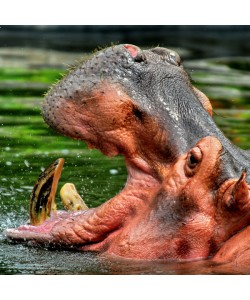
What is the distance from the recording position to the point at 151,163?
4.45m

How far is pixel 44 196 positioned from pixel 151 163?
1.79 feet

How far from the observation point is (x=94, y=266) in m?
4.39

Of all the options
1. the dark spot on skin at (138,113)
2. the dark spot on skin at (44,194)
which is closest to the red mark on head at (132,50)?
the dark spot on skin at (138,113)

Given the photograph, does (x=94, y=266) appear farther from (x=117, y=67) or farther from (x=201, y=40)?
(x=201, y=40)

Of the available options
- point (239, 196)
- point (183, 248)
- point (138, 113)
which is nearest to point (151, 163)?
point (138, 113)

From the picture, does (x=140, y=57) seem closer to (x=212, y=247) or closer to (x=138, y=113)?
(x=138, y=113)

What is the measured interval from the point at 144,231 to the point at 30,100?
443 cm

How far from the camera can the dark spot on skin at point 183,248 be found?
4.25 m

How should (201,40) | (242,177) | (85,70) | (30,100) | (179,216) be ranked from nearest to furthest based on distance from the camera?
(242,177), (179,216), (85,70), (30,100), (201,40)

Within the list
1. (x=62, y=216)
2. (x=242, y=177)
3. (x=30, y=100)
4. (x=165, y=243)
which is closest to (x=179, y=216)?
(x=165, y=243)

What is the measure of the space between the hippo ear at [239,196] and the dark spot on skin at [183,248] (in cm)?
24

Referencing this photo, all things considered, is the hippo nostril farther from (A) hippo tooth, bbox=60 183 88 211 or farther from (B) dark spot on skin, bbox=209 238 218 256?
(B) dark spot on skin, bbox=209 238 218 256

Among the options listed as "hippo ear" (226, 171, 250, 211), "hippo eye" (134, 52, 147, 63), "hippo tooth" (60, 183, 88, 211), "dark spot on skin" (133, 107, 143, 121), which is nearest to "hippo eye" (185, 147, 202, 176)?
"hippo ear" (226, 171, 250, 211)

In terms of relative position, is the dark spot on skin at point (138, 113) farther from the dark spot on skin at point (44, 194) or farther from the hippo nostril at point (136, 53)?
the dark spot on skin at point (44, 194)
